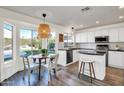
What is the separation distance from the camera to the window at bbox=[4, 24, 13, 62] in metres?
3.87

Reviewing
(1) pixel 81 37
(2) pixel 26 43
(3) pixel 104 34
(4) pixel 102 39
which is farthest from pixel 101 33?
(2) pixel 26 43

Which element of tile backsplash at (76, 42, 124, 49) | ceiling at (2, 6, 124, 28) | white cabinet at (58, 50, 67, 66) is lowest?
white cabinet at (58, 50, 67, 66)

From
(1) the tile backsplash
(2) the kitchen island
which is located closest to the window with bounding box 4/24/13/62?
(2) the kitchen island

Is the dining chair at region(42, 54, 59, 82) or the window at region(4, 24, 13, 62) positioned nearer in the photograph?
the dining chair at region(42, 54, 59, 82)

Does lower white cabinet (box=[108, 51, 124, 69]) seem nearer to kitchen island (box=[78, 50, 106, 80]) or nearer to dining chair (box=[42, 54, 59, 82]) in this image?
kitchen island (box=[78, 50, 106, 80])

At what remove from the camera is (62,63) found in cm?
560

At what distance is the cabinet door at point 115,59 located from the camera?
486cm

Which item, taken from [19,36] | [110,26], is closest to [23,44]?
[19,36]

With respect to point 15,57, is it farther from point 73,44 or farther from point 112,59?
point 112,59

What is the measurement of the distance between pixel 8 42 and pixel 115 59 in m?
5.06

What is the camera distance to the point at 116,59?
5.00 metres

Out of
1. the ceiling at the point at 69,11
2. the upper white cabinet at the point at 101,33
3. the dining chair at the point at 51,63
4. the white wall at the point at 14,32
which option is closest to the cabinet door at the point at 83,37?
the upper white cabinet at the point at 101,33
